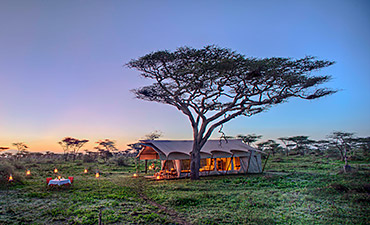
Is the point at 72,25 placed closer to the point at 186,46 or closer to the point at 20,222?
the point at 186,46

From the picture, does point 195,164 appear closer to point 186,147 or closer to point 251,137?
point 186,147

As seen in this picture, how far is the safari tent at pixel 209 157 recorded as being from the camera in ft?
58.0

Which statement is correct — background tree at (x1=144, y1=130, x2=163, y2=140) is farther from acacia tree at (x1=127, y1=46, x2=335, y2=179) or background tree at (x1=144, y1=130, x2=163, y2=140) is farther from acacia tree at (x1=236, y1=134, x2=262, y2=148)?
acacia tree at (x1=127, y1=46, x2=335, y2=179)

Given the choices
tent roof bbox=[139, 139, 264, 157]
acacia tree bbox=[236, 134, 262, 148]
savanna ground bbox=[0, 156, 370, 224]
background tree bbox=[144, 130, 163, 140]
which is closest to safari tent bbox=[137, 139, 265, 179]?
tent roof bbox=[139, 139, 264, 157]

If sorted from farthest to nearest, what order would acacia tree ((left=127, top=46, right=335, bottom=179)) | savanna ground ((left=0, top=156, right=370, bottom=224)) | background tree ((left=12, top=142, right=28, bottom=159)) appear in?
background tree ((left=12, top=142, right=28, bottom=159)) → acacia tree ((left=127, top=46, right=335, bottom=179)) → savanna ground ((left=0, top=156, right=370, bottom=224))

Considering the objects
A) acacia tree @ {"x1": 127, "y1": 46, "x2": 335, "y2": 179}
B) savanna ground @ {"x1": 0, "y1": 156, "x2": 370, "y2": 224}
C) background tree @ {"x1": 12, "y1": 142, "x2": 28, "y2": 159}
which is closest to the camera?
savanna ground @ {"x1": 0, "y1": 156, "x2": 370, "y2": 224}

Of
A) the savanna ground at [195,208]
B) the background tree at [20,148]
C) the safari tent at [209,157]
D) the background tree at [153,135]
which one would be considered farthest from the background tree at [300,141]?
the background tree at [20,148]

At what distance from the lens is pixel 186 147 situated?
63.2 ft

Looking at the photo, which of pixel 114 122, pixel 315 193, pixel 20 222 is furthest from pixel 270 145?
pixel 20 222

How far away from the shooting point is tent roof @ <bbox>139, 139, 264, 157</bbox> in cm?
1770

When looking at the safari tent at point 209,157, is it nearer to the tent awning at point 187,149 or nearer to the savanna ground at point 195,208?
the tent awning at point 187,149

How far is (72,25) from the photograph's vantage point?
1428 cm

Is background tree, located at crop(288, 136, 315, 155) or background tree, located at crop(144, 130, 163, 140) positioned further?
background tree, located at crop(288, 136, 315, 155)

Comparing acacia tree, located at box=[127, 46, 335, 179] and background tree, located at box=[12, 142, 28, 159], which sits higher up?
acacia tree, located at box=[127, 46, 335, 179]
